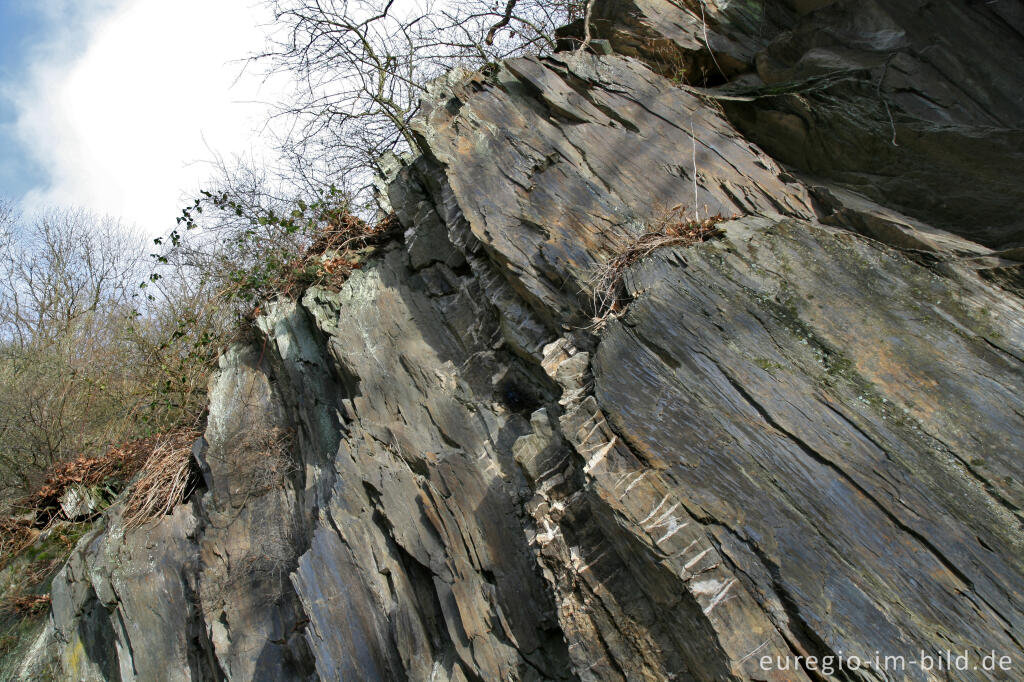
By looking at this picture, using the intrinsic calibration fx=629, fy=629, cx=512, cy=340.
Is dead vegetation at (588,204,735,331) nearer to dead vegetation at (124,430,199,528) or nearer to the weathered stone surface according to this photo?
the weathered stone surface

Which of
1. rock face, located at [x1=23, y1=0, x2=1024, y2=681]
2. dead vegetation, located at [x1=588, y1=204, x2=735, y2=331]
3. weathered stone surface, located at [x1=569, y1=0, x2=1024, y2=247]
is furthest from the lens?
weathered stone surface, located at [x1=569, y1=0, x2=1024, y2=247]

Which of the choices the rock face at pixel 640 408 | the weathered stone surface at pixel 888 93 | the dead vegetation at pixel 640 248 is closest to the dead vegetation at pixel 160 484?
the rock face at pixel 640 408

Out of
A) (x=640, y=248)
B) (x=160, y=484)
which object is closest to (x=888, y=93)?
(x=640, y=248)

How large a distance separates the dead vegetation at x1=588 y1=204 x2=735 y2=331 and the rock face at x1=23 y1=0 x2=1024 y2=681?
0.09m

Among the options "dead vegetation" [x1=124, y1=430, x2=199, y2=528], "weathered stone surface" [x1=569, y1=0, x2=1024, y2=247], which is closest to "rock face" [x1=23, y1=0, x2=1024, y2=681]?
"weathered stone surface" [x1=569, y1=0, x2=1024, y2=247]

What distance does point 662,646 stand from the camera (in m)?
3.36

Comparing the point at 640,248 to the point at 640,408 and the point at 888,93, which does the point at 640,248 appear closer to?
the point at 640,408

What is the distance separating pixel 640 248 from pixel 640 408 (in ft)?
4.97

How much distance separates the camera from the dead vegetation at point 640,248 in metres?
4.72

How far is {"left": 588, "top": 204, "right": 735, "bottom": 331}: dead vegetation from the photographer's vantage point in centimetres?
472

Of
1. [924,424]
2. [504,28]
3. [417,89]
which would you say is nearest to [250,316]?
[417,89]

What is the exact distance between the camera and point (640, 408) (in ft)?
13.1

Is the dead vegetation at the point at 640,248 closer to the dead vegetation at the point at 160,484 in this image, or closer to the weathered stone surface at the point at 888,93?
the weathered stone surface at the point at 888,93

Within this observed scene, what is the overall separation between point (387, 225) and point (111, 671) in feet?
17.1
